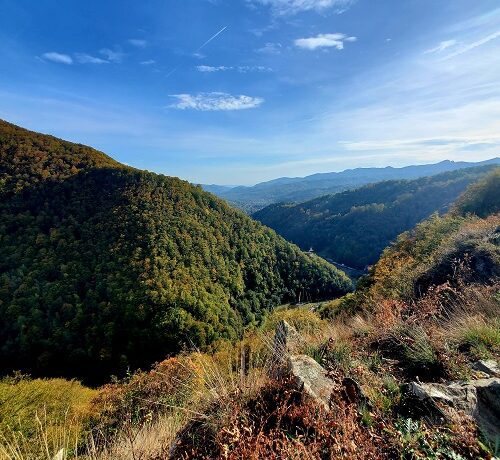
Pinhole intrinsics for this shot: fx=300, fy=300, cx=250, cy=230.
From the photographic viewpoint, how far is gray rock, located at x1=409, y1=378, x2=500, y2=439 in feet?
7.74

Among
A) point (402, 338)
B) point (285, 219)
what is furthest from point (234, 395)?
point (285, 219)

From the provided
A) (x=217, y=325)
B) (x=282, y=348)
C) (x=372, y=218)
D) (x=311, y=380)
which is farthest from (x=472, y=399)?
(x=372, y=218)

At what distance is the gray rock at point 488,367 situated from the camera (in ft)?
9.40

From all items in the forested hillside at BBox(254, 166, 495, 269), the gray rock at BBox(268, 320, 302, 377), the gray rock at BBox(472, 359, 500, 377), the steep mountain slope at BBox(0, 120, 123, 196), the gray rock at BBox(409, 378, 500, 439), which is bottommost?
the forested hillside at BBox(254, 166, 495, 269)

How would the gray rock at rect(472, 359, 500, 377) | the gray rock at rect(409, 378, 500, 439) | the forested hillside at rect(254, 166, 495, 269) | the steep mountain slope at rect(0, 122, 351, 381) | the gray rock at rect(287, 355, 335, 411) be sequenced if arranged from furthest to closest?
the forested hillside at rect(254, 166, 495, 269), the steep mountain slope at rect(0, 122, 351, 381), the gray rock at rect(472, 359, 500, 377), the gray rock at rect(287, 355, 335, 411), the gray rock at rect(409, 378, 500, 439)

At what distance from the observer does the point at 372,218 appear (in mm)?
134750

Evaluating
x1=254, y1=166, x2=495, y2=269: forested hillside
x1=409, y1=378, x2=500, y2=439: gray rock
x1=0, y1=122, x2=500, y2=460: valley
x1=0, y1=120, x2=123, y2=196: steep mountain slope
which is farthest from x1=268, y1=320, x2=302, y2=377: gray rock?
x1=254, y1=166, x2=495, y2=269: forested hillside

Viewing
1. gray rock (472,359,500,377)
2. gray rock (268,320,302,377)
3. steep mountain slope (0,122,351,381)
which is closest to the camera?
gray rock (472,359,500,377)

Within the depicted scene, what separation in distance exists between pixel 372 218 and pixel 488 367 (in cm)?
14213

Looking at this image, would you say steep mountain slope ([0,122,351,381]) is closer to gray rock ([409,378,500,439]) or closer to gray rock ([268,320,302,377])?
gray rock ([268,320,302,377])

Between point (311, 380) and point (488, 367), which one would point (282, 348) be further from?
point (488, 367)

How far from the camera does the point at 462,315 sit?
4246 mm

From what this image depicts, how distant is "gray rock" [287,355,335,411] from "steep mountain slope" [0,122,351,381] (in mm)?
32212

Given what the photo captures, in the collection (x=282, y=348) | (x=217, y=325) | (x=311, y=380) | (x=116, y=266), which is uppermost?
(x=311, y=380)
